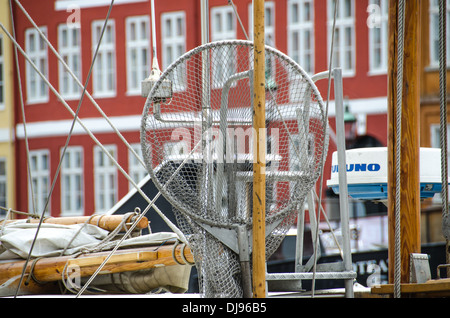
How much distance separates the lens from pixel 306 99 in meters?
2.41

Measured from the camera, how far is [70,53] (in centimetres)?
1788

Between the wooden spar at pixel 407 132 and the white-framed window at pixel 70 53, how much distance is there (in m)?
15.8

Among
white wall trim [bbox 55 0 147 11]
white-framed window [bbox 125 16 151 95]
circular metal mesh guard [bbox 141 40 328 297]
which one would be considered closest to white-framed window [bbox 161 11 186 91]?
white-framed window [bbox 125 16 151 95]

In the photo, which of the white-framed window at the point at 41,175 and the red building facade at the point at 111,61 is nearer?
the red building facade at the point at 111,61

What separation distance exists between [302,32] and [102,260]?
44.8ft

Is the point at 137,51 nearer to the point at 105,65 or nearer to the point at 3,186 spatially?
the point at 105,65

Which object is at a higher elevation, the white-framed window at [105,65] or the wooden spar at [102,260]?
the white-framed window at [105,65]

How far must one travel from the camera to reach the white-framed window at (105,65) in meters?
17.6

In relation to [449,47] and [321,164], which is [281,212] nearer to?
[321,164]

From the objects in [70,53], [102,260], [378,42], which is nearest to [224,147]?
[102,260]

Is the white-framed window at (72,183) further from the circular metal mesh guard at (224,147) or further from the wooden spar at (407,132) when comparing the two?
the wooden spar at (407,132)

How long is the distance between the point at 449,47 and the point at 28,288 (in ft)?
48.3

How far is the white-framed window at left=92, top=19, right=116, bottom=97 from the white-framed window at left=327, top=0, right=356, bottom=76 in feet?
17.5

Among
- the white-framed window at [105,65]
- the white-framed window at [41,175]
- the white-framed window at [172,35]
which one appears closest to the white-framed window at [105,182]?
the white-framed window at [41,175]
